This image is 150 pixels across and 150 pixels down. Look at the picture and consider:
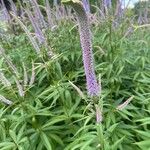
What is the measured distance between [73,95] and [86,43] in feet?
5.32

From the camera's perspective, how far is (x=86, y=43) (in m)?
2.80

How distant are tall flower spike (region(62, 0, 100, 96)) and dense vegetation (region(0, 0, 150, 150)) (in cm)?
11

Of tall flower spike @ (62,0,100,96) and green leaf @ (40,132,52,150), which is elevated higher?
tall flower spike @ (62,0,100,96)

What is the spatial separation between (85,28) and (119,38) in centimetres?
242

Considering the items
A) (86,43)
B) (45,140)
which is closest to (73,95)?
(45,140)

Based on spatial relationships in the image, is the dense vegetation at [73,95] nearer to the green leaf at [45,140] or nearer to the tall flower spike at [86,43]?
the green leaf at [45,140]

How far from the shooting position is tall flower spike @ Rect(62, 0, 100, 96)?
2.53 m

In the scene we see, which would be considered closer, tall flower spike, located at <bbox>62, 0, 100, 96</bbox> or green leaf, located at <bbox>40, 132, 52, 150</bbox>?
tall flower spike, located at <bbox>62, 0, 100, 96</bbox>

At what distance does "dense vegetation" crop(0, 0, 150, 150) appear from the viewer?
3.66m

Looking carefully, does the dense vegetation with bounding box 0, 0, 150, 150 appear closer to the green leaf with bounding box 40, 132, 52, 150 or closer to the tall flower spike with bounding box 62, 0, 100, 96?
the green leaf with bounding box 40, 132, 52, 150

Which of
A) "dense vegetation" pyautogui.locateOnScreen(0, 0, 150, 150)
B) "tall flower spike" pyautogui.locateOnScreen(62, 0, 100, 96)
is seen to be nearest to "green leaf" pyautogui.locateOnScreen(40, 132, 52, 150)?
"dense vegetation" pyautogui.locateOnScreen(0, 0, 150, 150)

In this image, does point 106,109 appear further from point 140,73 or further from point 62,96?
point 140,73

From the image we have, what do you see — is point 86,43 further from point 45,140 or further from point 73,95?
point 73,95

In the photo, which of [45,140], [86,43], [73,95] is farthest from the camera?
[73,95]
